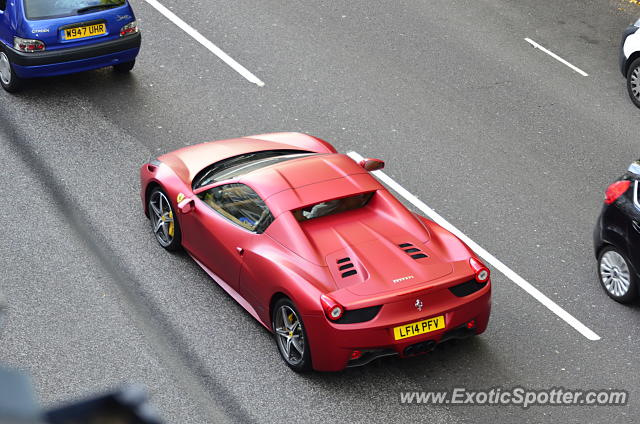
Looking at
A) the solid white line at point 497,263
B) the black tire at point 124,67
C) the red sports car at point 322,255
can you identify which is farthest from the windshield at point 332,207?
the black tire at point 124,67

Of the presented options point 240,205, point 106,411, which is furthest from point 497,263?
point 106,411

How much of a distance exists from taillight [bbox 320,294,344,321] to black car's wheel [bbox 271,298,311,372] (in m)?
0.30

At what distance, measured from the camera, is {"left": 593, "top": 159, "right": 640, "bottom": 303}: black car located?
8078 millimetres

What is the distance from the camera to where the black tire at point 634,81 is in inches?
480

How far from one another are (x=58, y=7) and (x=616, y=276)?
23.2 ft

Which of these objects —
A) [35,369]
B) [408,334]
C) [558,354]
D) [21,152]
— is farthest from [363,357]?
[21,152]

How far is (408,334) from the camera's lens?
6559mm

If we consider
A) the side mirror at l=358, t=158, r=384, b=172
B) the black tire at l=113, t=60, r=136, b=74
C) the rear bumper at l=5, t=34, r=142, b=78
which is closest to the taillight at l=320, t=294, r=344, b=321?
the side mirror at l=358, t=158, r=384, b=172

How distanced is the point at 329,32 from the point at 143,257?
6151 mm

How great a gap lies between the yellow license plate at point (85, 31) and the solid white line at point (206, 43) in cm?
199

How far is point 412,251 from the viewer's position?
707cm

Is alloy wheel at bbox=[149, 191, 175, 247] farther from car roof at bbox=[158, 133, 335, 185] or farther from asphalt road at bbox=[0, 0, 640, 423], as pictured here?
car roof at bbox=[158, 133, 335, 185]

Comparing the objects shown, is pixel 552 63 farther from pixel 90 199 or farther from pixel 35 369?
pixel 35 369

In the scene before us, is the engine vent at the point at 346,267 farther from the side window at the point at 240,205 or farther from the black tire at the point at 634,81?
the black tire at the point at 634,81
